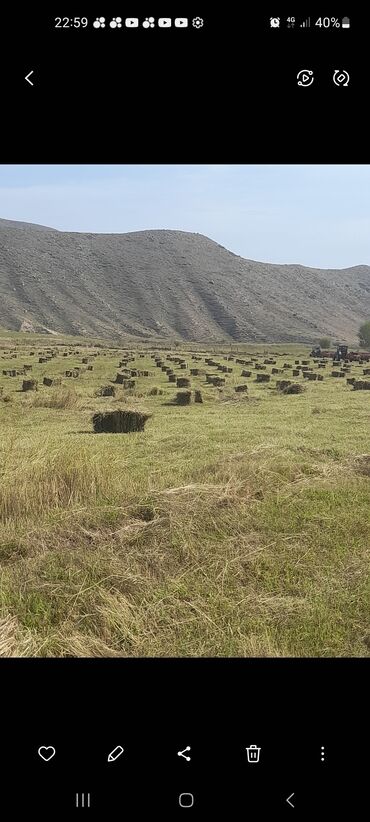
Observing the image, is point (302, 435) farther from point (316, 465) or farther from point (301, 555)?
point (301, 555)

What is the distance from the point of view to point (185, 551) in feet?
17.3

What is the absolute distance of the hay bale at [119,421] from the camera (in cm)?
1341

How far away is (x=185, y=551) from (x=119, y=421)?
Answer: 8380 mm

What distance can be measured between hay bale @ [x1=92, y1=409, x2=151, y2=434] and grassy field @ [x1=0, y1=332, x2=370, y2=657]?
8.98 ft

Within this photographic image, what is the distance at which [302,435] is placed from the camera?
41.1 feet

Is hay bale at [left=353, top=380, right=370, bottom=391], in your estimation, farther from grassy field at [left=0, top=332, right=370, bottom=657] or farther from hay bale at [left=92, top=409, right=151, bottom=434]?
grassy field at [left=0, top=332, right=370, bottom=657]
